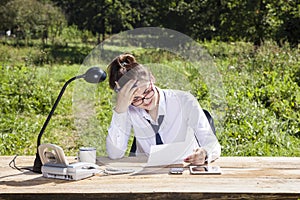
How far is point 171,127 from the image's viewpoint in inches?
93.2

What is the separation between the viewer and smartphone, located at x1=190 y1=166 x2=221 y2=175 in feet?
7.30

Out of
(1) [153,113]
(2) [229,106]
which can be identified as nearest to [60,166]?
(1) [153,113]

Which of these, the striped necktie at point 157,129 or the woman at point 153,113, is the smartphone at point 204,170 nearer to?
the woman at point 153,113

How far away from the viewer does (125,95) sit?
88.6 inches

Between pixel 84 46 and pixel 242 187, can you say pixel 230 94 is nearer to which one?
pixel 242 187

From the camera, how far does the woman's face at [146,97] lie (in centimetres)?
227

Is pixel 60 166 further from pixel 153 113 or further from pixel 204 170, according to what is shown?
pixel 204 170

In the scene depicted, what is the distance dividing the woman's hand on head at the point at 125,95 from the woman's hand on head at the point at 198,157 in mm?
361

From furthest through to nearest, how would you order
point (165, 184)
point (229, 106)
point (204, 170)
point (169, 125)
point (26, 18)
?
point (26, 18)
point (229, 106)
point (169, 125)
point (204, 170)
point (165, 184)

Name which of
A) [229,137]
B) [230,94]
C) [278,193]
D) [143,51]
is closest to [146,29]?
[143,51]

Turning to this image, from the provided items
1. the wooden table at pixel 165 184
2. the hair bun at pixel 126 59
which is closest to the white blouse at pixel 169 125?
the wooden table at pixel 165 184

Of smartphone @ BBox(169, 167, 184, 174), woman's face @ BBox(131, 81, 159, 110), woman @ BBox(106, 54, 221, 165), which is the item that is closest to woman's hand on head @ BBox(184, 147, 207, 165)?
woman @ BBox(106, 54, 221, 165)

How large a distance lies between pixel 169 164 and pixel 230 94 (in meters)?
3.66

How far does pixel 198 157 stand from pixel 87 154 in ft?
1.61
